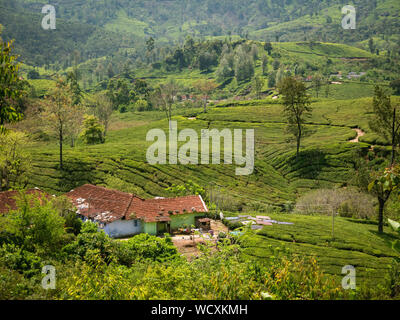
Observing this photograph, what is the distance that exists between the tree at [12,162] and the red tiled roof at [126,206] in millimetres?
10423

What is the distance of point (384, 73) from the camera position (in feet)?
536

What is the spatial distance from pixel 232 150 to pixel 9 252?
57.1 metres

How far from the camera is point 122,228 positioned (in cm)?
3322

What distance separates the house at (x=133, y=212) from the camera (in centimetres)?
3309

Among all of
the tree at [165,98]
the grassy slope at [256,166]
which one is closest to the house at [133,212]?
the grassy slope at [256,166]

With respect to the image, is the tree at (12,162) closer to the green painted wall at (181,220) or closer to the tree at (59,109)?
the tree at (59,109)

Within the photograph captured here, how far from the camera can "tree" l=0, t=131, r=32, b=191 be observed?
4269cm

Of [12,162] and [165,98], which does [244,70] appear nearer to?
[165,98]

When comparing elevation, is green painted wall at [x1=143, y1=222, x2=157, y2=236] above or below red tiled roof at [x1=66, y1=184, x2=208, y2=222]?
below

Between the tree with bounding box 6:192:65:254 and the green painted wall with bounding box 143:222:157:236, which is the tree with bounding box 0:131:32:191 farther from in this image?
the tree with bounding box 6:192:65:254

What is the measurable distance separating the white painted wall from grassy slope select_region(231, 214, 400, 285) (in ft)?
36.3

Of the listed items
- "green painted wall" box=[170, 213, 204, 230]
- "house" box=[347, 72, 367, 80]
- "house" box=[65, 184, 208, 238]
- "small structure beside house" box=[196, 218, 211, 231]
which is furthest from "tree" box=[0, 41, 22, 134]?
"house" box=[347, 72, 367, 80]

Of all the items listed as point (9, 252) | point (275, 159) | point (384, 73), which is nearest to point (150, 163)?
point (275, 159)
